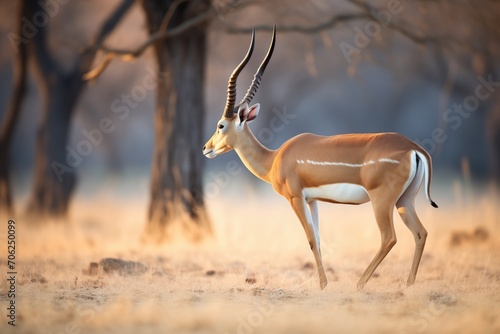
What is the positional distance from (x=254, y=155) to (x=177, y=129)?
4103mm

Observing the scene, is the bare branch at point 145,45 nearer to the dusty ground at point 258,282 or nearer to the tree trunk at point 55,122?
the dusty ground at point 258,282

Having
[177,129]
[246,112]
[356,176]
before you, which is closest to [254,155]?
[246,112]

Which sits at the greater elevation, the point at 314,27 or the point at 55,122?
the point at 314,27

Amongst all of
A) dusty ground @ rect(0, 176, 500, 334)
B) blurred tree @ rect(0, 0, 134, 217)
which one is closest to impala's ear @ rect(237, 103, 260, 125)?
dusty ground @ rect(0, 176, 500, 334)

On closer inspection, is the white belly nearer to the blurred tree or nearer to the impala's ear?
the impala's ear

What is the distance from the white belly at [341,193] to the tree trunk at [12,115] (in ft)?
27.8

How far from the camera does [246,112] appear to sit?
7547mm

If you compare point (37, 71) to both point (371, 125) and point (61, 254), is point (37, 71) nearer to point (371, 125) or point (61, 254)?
point (61, 254)

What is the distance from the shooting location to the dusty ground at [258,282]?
5.34 m

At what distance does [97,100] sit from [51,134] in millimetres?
15524

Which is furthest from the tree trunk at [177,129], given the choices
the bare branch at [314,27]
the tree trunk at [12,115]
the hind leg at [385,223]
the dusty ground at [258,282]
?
the hind leg at [385,223]

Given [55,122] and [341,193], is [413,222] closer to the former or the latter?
[341,193]

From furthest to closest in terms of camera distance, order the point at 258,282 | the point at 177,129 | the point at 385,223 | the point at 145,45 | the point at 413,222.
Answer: the point at 177,129 < the point at 145,45 < the point at 258,282 < the point at 413,222 < the point at 385,223

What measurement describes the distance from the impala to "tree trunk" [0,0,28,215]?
7.90 m
